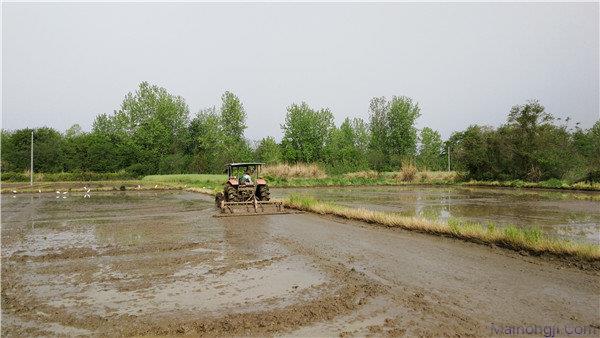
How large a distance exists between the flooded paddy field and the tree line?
2789 cm

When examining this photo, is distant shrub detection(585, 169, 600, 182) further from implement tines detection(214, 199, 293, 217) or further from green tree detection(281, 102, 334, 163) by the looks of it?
green tree detection(281, 102, 334, 163)

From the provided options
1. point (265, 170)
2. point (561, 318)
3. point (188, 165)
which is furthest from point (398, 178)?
point (561, 318)

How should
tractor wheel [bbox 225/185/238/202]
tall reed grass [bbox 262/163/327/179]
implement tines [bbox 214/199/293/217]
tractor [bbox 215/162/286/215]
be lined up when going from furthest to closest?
1. tall reed grass [bbox 262/163/327/179]
2. tractor wheel [bbox 225/185/238/202]
3. tractor [bbox 215/162/286/215]
4. implement tines [bbox 214/199/293/217]

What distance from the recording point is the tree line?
35688mm

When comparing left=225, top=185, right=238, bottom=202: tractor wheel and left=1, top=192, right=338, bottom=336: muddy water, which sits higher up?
left=225, top=185, right=238, bottom=202: tractor wheel

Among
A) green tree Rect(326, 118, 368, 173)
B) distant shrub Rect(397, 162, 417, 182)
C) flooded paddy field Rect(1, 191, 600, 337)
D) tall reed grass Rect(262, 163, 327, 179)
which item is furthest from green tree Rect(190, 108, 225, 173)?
flooded paddy field Rect(1, 191, 600, 337)

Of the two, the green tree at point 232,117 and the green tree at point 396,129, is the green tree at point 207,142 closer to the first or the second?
the green tree at point 232,117

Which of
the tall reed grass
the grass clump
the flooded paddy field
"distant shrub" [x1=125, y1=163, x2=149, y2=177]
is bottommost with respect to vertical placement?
the flooded paddy field

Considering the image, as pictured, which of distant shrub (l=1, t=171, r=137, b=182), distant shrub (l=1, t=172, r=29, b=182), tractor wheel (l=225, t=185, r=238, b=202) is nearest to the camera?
tractor wheel (l=225, t=185, r=238, b=202)

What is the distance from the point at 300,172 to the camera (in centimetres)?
4609

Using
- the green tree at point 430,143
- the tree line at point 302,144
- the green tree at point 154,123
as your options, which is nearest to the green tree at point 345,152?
the tree line at point 302,144

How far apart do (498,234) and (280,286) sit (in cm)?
606

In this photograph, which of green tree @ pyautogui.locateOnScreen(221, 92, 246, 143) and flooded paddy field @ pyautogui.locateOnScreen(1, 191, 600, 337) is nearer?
flooded paddy field @ pyautogui.locateOnScreen(1, 191, 600, 337)

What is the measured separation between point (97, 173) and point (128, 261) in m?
50.2
